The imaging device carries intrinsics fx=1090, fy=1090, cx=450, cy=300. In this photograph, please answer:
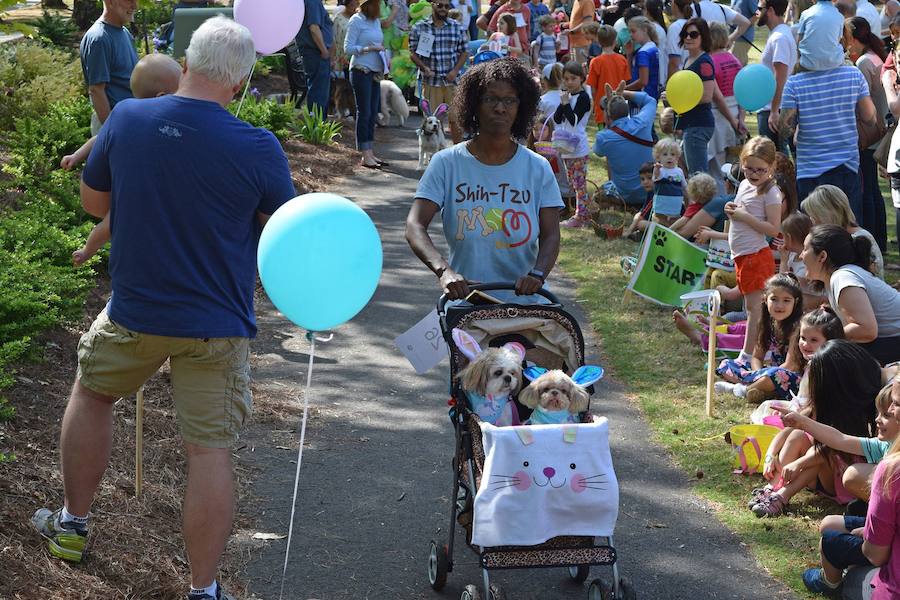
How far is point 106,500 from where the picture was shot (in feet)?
16.7

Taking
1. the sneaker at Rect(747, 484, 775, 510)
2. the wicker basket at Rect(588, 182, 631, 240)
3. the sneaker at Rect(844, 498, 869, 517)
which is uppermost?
the sneaker at Rect(844, 498, 869, 517)

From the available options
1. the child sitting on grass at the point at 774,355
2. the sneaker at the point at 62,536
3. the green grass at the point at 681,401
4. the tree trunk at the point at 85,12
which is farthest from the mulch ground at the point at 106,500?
the tree trunk at the point at 85,12

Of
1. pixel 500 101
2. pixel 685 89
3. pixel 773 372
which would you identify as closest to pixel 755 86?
pixel 685 89

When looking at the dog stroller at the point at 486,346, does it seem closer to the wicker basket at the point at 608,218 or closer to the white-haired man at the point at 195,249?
the white-haired man at the point at 195,249

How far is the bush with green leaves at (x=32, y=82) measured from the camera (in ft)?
39.2

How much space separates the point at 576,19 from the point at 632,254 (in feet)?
34.7

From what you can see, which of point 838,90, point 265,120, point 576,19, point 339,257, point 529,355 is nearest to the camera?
point 339,257

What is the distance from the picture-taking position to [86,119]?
449 inches

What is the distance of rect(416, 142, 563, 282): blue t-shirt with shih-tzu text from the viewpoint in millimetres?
5051

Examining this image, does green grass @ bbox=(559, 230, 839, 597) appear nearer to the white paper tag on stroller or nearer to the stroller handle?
the stroller handle

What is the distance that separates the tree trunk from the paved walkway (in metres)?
15.6

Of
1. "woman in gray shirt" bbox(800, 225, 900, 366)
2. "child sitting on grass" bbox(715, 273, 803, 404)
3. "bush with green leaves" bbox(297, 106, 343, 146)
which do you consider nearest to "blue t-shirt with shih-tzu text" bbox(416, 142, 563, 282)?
"woman in gray shirt" bbox(800, 225, 900, 366)

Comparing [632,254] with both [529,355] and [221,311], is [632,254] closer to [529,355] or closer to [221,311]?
[529,355]

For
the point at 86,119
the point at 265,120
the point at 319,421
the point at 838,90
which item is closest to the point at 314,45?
the point at 265,120
